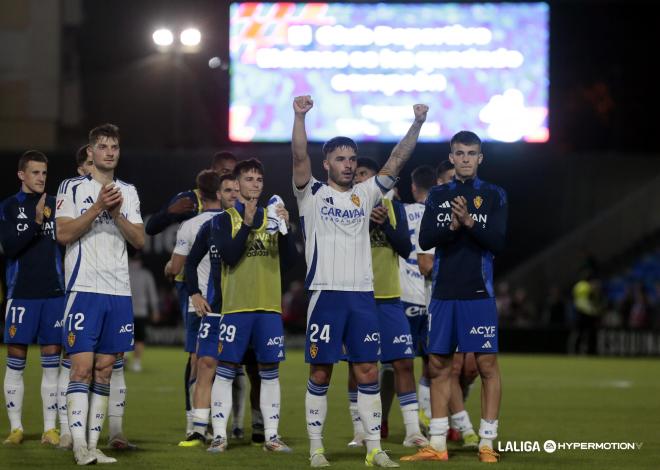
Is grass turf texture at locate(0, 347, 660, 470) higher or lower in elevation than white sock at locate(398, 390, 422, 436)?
lower

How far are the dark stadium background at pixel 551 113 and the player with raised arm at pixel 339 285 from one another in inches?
843

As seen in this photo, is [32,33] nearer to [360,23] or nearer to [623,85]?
[360,23]

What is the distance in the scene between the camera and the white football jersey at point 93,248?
9.12 metres

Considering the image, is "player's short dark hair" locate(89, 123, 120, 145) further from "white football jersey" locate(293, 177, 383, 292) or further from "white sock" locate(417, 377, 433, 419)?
"white sock" locate(417, 377, 433, 419)

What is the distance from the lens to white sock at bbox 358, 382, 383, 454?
9055mm

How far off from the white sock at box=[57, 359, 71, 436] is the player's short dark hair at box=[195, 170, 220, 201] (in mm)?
1999

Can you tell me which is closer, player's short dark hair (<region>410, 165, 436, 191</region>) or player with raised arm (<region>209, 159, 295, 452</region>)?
player with raised arm (<region>209, 159, 295, 452</region>)

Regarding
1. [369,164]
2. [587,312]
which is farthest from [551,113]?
[369,164]

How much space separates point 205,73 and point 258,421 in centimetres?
2747

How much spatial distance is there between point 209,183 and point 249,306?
5.33 feet

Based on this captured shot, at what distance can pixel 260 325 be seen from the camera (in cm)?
996

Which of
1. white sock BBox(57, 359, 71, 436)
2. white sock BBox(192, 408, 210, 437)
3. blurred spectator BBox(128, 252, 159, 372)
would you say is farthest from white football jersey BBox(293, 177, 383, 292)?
blurred spectator BBox(128, 252, 159, 372)

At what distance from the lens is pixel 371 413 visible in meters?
9.06

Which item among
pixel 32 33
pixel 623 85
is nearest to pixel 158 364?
pixel 32 33
